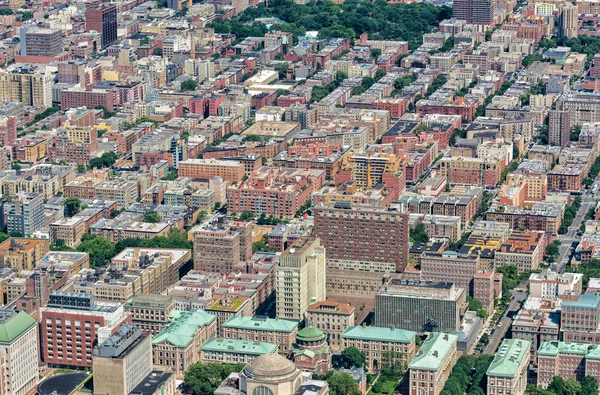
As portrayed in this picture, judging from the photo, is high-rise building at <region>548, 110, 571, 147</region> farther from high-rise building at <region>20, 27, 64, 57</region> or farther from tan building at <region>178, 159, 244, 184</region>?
high-rise building at <region>20, 27, 64, 57</region>

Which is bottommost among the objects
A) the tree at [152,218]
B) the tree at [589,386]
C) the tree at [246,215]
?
the tree at [589,386]

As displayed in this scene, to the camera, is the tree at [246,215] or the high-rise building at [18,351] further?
the tree at [246,215]

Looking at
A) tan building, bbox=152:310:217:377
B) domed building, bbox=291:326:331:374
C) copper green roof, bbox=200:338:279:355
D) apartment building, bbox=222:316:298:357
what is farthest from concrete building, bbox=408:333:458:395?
tan building, bbox=152:310:217:377

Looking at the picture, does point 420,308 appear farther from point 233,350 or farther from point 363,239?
point 233,350

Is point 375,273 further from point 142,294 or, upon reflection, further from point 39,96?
point 39,96

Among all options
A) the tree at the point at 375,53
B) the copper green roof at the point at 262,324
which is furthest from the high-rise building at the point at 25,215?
the tree at the point at 375,53

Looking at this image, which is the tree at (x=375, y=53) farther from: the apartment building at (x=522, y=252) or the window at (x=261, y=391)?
the window at (x=261, y=391)
